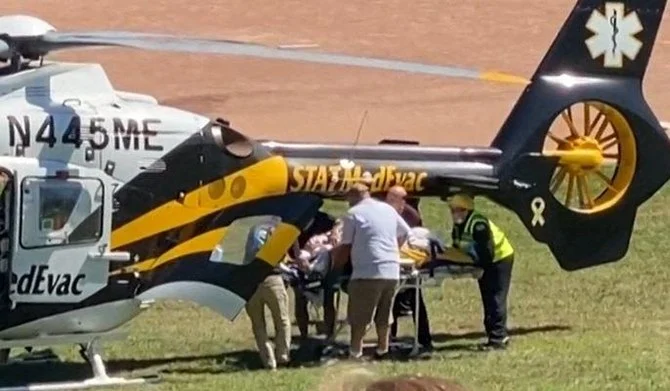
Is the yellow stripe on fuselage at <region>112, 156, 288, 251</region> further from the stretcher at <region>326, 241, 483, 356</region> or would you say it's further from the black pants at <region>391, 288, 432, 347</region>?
the black pants at <region>391, 288, 432, 347</region>

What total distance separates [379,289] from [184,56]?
68.5 feet

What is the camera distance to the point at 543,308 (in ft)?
52.0

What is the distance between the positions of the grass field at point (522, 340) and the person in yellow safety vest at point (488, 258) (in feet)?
0.74

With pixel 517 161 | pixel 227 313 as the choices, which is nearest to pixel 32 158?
pixel 227 313

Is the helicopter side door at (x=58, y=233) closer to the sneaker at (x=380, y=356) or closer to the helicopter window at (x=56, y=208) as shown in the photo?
the helicopter window at (x=56, y=208)

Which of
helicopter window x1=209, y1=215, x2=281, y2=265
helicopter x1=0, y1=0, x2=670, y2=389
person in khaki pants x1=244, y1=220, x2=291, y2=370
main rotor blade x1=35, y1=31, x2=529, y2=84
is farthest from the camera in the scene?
person in khaki pants x1=244, y1=220, x2=291, y2=370

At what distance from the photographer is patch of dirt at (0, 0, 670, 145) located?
90.7 feet

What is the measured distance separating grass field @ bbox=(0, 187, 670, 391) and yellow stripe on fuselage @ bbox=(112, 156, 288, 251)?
1.06m

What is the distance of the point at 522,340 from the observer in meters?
14.4

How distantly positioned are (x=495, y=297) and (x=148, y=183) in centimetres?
296

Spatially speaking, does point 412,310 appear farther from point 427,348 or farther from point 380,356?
point 380,356

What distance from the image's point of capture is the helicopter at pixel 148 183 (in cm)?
1230

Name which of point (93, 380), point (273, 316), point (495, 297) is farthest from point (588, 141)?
point (93, 380)

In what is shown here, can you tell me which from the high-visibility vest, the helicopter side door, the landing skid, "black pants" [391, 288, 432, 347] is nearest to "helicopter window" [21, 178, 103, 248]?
the helicopter side door
